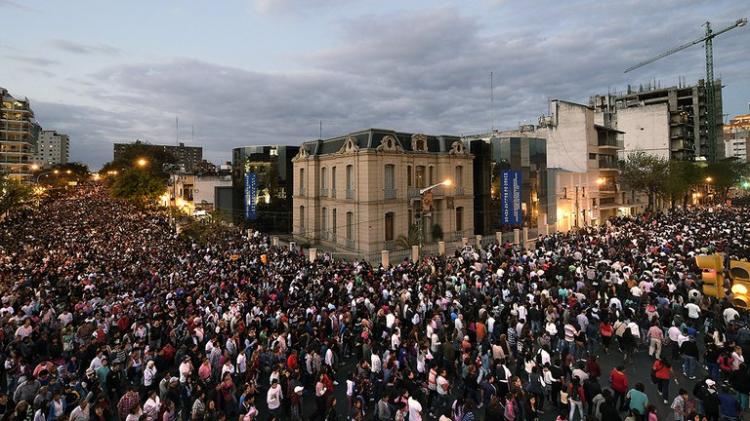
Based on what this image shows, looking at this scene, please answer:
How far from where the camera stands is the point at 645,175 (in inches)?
1928

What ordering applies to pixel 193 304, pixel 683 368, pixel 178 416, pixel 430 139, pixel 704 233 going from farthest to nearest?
pixel 430 139, pixel 704 233, pixel 193 304, pixel 683 368, pixel 178 416

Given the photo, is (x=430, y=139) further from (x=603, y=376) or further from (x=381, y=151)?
(x=603, y=376)

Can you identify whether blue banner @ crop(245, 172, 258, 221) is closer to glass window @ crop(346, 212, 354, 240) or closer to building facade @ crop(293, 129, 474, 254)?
building facade @ crop(293, 129, 474, 254)

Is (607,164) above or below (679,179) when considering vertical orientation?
above

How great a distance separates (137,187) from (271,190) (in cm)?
2701

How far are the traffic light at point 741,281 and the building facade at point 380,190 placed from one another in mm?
20433

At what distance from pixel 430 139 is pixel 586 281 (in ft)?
71.6

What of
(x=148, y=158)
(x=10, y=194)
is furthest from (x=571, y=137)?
(x=148, y=158)

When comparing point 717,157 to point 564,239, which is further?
point 717,157

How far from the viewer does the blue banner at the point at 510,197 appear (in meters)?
38.8

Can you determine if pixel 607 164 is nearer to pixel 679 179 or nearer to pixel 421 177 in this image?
pixel 679 179

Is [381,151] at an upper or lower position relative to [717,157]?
lower

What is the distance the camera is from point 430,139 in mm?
37094

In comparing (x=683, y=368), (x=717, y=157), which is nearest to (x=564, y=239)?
(x=683, y=368)
